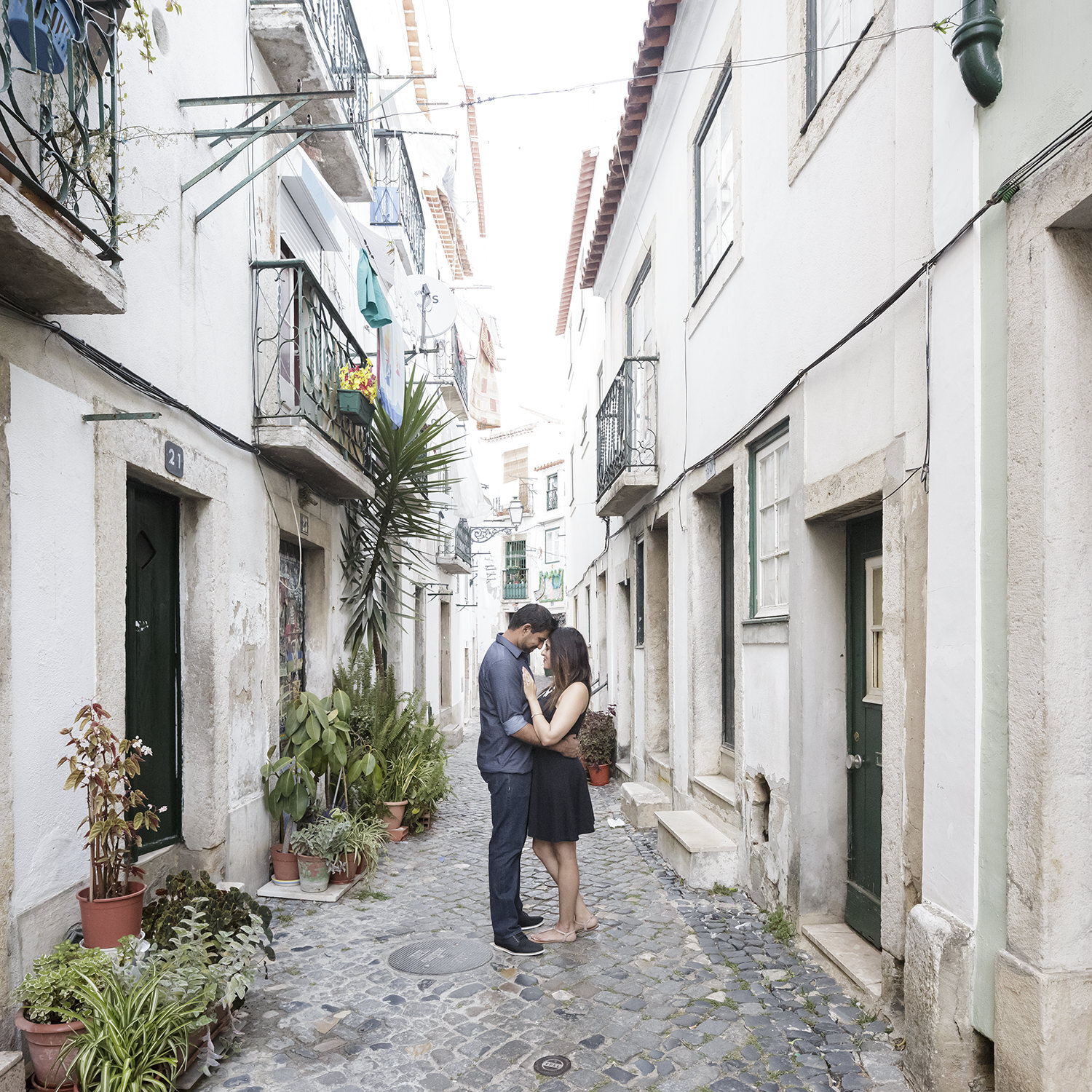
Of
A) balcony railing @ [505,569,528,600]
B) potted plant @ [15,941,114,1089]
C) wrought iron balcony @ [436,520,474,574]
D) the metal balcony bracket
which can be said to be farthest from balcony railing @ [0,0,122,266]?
balcony railing @ [505,569,528,600]

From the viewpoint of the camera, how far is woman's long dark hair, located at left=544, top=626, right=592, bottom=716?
4.92 m

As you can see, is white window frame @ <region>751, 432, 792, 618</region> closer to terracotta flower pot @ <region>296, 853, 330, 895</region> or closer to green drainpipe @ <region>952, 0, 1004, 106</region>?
green drainpipe @ <region>952, 0, 1004, 106</region>

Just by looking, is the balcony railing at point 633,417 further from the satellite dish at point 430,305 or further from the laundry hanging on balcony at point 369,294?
the satellite dish at point 430,305

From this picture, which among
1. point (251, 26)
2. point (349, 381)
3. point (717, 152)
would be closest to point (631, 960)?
point (349, 381)

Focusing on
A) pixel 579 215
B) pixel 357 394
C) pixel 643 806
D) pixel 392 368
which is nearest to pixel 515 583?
pixel 579 215

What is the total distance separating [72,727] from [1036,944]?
350cm

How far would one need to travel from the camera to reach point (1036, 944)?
2723 mm

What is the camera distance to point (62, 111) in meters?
3.57

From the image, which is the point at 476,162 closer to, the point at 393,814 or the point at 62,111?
the point at 393,814

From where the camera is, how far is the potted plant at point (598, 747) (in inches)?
425

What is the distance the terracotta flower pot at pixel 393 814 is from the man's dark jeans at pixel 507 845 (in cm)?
274

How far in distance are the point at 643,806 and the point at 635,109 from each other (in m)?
6.27

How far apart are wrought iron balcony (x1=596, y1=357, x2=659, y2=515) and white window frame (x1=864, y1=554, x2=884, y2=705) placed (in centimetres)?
453

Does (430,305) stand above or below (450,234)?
below
